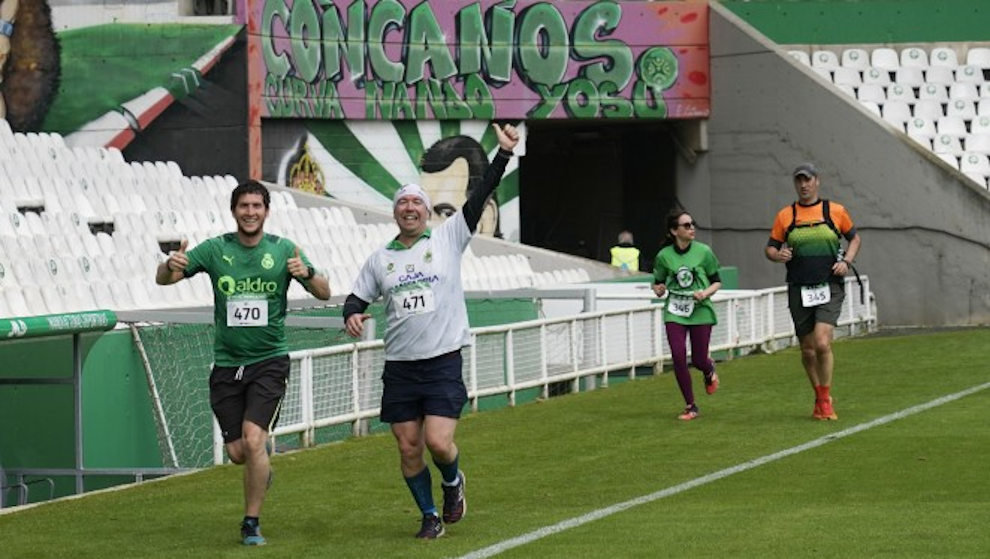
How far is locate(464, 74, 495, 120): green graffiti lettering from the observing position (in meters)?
39.2

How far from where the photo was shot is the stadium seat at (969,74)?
41969mm

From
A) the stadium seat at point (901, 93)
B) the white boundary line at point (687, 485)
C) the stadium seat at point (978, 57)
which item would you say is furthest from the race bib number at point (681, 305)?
the stadium seat at point (978, 57)

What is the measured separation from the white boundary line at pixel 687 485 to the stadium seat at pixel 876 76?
23.1m

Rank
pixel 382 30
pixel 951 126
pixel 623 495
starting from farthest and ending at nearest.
A: pixel 951 126 < pixel 382 30 < pixel 623 495

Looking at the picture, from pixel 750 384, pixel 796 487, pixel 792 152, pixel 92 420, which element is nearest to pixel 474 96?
pixel 792 152

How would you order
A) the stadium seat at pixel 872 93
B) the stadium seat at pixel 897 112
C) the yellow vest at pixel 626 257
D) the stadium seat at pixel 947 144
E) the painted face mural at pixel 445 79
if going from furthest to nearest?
the stadium seat at pixel 872 93, the stadium seat at pixel 897 112, the stadium seat at pixel 947 144, the yellow vest at pixel 626 257, the painted face mural at pixel 445 79

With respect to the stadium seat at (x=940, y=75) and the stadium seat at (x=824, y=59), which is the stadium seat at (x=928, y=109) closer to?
the stadium seat at (x=940, y=75)

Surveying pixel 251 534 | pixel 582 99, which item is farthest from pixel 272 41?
pixel 251 534

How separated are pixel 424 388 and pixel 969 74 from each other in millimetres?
33206

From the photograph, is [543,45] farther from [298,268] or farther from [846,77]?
[298,268]

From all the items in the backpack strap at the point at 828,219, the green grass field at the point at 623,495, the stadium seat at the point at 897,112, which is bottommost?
the green grass field at the point at 623,495

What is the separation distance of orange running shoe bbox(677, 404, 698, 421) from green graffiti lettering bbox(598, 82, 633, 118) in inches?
918

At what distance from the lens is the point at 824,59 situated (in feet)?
140

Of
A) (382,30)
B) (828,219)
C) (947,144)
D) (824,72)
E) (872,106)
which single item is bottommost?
(828,219)
